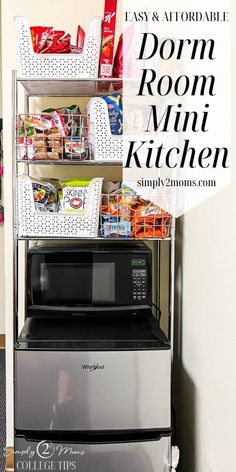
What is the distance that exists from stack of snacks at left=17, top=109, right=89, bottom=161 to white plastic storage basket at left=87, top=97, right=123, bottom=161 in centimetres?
4

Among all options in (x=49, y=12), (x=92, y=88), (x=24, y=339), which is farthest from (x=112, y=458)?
(x=49, y=12)

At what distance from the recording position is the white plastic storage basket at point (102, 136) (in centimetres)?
176

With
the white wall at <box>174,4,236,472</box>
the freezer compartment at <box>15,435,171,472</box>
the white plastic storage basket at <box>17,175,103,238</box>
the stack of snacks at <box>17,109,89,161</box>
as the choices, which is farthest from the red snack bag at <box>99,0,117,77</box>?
the freezer compartment at <box>15,435,171,472</box>

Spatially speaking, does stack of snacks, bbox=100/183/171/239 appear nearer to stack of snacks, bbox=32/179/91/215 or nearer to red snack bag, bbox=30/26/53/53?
stack of snacks, bbox=32/179/91/215

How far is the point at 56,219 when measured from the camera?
1.78m

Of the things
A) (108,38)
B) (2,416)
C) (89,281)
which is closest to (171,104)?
(108,38)

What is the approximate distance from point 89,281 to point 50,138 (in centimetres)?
52

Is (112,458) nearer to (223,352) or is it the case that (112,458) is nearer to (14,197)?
(223,352)

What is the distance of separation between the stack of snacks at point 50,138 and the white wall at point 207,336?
471 mm

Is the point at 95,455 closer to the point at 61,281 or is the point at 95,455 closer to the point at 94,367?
the point at 94,367

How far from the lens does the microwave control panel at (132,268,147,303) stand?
1.83 meters

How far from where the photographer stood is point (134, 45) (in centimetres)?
176

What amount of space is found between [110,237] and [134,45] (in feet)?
2.16

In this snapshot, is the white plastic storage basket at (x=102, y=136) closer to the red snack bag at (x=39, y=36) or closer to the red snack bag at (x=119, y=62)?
the red snack bag at (x=119, y=62)
